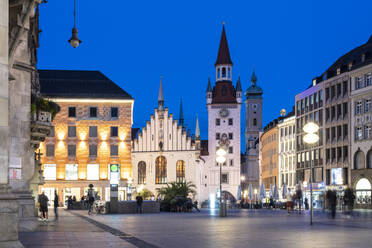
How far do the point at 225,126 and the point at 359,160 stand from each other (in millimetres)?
54421

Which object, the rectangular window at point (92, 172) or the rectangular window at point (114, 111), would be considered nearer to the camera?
the rectangular window at point (92, 172)

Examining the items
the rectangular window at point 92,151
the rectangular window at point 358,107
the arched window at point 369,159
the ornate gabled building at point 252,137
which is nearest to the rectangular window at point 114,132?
the rectangular window at point 92,151

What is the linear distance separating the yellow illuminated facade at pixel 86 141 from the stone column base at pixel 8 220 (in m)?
84.8

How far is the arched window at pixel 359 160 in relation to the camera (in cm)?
7500

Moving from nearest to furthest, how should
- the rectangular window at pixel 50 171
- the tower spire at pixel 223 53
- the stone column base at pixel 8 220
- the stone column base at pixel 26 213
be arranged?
the stone column base at pixel 8 220
the stone column base at pixel 26 213
the rectangular window at pixel 50 171
the tower spire at pixel 223 53

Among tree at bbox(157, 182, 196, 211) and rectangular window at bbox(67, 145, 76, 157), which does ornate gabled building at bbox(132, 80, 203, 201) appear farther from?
tree at bbox(157, 182, 196, 211)

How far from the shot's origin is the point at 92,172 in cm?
9625

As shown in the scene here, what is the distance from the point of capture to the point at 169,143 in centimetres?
10988

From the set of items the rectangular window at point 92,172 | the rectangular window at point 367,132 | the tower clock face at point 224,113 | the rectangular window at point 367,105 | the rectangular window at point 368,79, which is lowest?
the rectangular window at point 92,172

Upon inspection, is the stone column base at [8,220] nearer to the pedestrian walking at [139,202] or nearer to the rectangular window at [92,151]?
the pedestrian walking at [139,202]

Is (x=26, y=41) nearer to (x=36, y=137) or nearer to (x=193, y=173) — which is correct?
(x=36, y=137)

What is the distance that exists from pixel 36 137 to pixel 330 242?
14.4m

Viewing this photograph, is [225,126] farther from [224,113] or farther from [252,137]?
[252,137]

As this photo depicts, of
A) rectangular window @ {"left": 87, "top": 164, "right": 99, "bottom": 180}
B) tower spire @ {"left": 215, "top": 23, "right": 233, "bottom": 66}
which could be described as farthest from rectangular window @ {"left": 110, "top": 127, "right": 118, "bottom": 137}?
tower spire @ {"left": 215, "top": 23, "right": 233, "bottom": 66}
